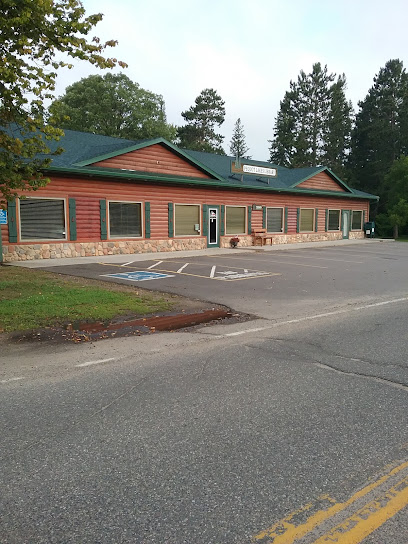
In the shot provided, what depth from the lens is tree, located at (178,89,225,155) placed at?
210ft

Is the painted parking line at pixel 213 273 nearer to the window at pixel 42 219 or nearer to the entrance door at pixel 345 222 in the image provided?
the window at pixel 42 219

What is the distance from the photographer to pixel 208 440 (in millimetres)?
3514

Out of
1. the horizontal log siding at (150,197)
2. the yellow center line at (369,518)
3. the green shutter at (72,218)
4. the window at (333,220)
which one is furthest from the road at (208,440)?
the window at (333,220)

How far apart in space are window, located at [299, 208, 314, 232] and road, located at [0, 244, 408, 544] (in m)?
25.6

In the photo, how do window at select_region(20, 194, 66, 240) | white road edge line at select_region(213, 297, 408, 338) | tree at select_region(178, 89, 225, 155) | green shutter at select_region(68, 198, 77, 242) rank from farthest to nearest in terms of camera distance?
tree at select_region(178, 89, 225, 155), green shutter at select_region(68, 198, 77, 242), window at select_region(20, 194, 66, 240), white road edge line at select_region(213, 297, 408, 338)

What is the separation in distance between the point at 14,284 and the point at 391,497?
10506 millimetres

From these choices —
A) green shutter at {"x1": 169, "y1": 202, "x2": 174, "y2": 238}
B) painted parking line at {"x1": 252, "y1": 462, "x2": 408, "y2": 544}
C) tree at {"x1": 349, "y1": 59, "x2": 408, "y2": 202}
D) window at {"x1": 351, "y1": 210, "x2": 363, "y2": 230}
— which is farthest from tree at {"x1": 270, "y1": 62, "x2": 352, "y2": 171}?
painted parking line at {"x1": 252, "y1": 462, "x2": 408, "y2": 544}

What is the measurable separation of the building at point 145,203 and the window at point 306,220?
8 centimetres

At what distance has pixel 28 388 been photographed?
4.67 metres

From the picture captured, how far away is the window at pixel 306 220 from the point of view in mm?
31797


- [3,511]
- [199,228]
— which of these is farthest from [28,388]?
[199,228]

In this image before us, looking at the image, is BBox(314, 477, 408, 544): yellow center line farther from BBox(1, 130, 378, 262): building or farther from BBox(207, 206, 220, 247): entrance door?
BBox(207, 206, 220, 247): entrance door

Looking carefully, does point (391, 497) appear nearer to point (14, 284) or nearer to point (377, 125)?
point (14, 284)

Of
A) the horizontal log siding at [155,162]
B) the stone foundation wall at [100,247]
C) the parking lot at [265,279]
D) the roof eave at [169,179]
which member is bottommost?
the parking lot at [265,279]
